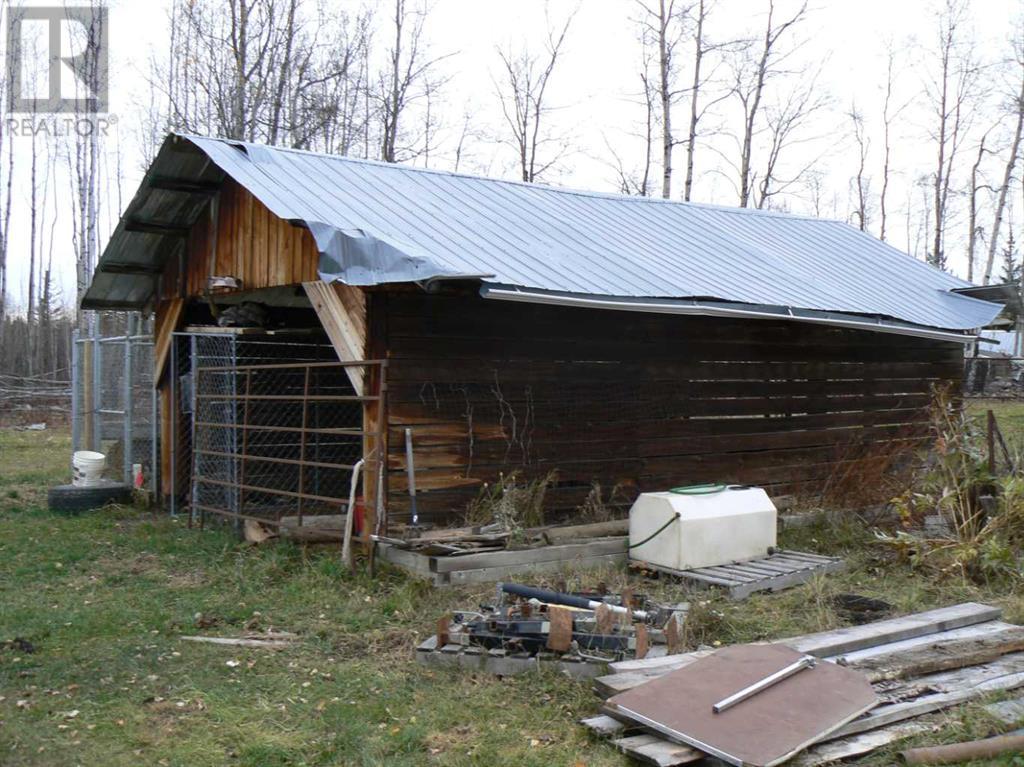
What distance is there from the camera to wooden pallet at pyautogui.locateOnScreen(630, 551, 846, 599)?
7766mm

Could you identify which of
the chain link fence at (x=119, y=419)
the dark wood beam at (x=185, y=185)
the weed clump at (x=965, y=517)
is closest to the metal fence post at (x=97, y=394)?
the chain link fence at (x=119, y=419)

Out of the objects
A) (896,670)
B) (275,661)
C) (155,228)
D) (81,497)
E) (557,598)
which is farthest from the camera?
(81,497)

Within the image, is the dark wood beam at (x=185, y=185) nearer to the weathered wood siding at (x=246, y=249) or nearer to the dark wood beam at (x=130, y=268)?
the weathered wood siding at (x=246, y=249)

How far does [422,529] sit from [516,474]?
1.34m

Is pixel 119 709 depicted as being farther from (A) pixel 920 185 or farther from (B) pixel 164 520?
(A) pixel 920 185

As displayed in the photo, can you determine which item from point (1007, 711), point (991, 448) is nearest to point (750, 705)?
point (1007, 711)

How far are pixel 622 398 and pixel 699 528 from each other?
2.22m

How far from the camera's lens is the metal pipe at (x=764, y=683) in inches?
190

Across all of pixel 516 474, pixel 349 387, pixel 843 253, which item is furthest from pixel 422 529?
pixel 843 253

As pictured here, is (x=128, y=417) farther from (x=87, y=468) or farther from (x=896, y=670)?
(x=896, y=670)

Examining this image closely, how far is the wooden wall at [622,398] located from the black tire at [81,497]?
5.40 meters

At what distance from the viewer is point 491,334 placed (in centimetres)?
920

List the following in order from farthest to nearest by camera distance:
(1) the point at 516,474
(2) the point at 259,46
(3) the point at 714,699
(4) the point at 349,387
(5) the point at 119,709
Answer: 1. (2) the point at 259,46
2. (4) the point at 349,387
3. (1) the point at 516,474
4. (5) the point at 119,709
5. (3) the point at 714,699

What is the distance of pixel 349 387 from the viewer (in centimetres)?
1235
